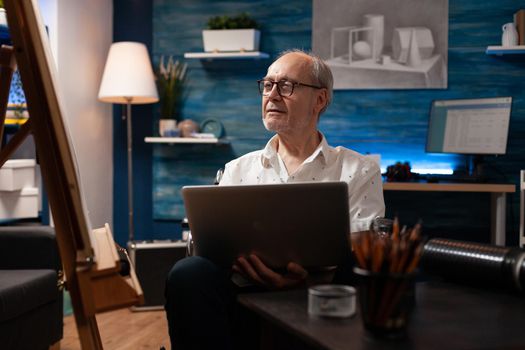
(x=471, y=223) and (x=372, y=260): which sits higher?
(x=372, y=260)

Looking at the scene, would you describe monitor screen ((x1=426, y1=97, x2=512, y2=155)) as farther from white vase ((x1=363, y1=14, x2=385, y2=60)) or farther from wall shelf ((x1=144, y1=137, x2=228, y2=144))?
wall shelf ((x1=144, y1=137, x2=228, y2=144))

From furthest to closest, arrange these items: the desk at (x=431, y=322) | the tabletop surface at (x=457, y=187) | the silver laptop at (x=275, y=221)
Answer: the tabletop surface at (x=457, y=187) → the silver laptop at (x=275, y=221) → the desk at (x=431, y=322)

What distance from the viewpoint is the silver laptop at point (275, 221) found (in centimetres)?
171

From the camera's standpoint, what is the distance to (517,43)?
422cm

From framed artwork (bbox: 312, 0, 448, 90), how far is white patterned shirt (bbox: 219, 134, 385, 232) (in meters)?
2.25

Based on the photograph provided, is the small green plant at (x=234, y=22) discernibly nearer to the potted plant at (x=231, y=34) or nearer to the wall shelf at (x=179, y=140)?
the potted plant at (x=231, y=34)

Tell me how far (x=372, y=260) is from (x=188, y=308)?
0.69 m

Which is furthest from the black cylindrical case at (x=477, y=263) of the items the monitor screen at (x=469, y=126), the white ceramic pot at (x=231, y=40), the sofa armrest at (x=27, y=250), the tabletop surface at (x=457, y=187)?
the white ceramic pot at (x=231, y=40)

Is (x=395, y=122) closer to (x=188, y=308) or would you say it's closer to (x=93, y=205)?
(x=93, y=205)

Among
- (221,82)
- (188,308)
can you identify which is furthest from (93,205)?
(188,308)

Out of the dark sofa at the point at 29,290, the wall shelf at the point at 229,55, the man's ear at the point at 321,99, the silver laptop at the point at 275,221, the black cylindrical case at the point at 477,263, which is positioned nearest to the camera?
the black cylindrical case at the point at 477,263

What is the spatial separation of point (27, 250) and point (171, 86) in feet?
6.40

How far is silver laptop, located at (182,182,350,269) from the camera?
1708 mm

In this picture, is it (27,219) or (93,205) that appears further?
(93,205)
